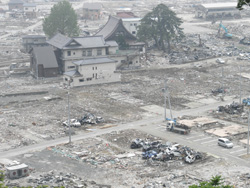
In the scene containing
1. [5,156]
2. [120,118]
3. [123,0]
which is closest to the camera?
[5,156]

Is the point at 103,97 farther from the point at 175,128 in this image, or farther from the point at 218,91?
the point at 175,128

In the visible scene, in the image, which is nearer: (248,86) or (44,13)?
(248,86)

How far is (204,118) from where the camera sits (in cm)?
5284

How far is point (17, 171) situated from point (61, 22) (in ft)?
185

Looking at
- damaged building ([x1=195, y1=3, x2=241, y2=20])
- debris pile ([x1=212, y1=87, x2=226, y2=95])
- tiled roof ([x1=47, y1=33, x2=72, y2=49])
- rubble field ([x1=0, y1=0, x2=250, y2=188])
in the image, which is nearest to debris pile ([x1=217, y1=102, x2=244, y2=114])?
rubble field ([x1=0, y1=0, x2=250, y2=188])

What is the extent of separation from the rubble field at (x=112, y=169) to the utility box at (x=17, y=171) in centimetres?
48

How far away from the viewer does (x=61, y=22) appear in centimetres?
9094

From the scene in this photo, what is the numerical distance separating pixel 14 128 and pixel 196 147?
1747cm

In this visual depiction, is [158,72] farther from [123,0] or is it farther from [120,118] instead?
[123,0]

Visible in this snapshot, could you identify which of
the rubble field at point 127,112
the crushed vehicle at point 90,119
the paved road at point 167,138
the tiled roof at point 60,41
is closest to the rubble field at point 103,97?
the rubble field at point 127,112

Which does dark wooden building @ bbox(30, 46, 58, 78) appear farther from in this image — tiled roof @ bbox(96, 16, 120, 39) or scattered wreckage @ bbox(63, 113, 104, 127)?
scattered wreckage @ bbox(63, 113, 104, 127)

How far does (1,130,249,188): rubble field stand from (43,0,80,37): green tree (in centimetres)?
4820

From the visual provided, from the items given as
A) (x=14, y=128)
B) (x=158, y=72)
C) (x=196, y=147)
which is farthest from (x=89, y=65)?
(x=196, y=147)

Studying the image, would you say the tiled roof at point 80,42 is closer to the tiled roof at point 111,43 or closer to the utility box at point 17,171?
the tiled roof at point 111,43
